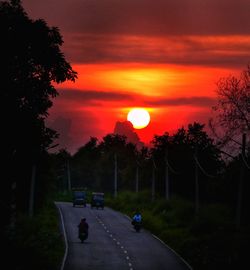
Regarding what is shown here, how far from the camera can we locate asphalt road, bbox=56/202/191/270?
→ 44.8m

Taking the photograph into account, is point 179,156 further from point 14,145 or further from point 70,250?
point 14,145

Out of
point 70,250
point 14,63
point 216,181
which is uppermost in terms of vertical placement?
point 14,63

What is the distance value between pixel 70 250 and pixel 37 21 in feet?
54.2

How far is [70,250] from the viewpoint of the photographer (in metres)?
53.6

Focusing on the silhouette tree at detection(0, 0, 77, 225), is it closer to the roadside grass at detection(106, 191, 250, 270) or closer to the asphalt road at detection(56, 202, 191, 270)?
the asphalt road at detection(56, 202, 191, 270)

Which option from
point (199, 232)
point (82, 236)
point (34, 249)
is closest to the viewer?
point (34, 249)

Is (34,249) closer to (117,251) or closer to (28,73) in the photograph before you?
(28,73)

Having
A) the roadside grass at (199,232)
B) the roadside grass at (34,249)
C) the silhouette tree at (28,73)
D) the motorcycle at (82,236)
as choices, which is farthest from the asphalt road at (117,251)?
the silhouette tree at (28,73)

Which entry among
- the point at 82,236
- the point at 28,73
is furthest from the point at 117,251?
the point at 28,73

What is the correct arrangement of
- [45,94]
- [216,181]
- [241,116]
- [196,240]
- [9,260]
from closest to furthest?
[9,260] < [45,94] < [196,240] < [241,116] < [216,181]

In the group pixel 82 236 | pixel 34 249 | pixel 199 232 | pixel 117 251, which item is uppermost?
pixel 199 232

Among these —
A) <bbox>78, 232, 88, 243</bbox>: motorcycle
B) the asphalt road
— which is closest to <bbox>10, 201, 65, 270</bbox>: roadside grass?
the asphalt road


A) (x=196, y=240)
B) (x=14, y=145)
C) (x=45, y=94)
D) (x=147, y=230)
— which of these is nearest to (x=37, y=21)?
(x=45, y=94)

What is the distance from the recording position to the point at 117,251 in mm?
54000
